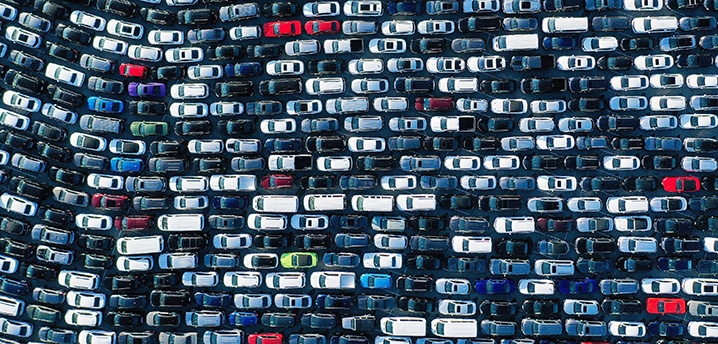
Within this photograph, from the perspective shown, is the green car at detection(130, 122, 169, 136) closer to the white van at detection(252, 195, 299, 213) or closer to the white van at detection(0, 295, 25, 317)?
Result: the white van at detection(252, 195, 299, 213)

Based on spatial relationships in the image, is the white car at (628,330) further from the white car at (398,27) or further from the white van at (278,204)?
the white car at (398,27)

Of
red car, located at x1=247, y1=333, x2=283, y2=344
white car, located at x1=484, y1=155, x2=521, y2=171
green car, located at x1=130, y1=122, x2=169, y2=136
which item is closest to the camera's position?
red car, located at x1=247, y1=333, x2=283, y2=344

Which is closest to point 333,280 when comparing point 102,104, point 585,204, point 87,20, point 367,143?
point 367,143

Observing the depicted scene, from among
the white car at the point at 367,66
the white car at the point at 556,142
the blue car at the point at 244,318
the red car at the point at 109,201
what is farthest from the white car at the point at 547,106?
the red car at the point at 109,201

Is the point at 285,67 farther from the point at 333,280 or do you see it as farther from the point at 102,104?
the point at 333,280

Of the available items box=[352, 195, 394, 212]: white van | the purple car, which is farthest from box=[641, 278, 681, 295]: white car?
the purple car

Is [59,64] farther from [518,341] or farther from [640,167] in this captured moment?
[640,167]

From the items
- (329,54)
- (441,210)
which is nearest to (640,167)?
(441,210)
